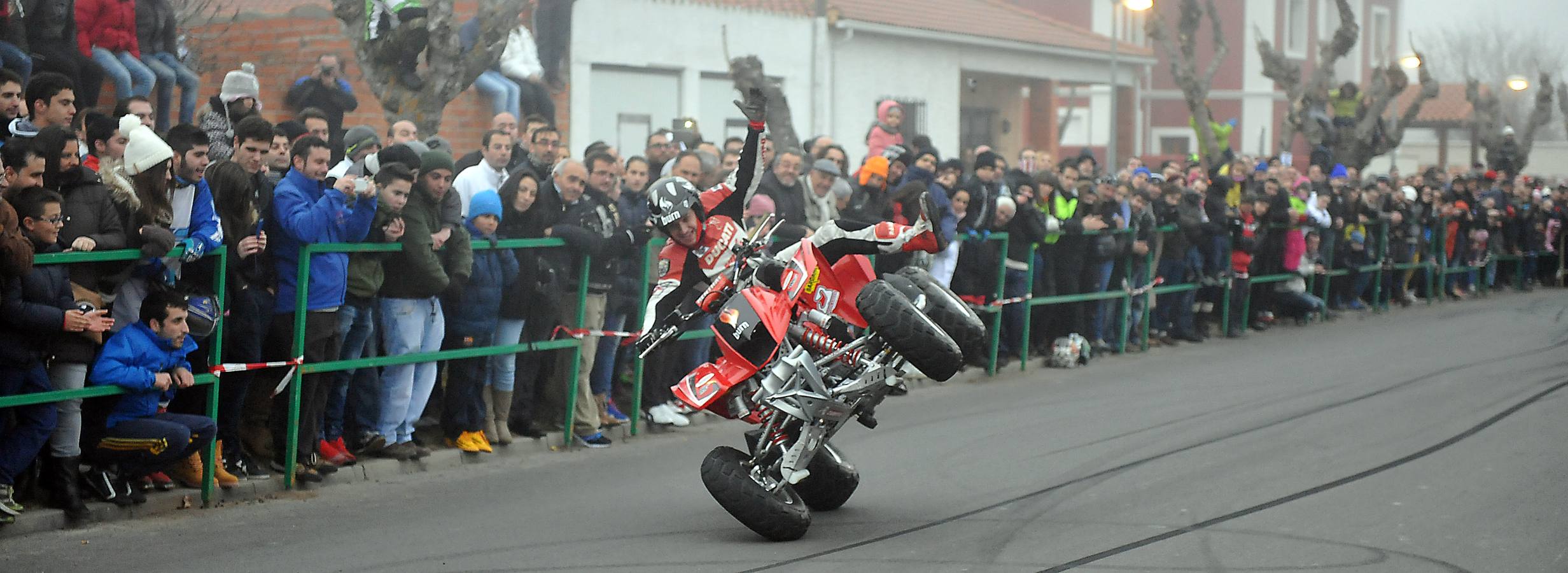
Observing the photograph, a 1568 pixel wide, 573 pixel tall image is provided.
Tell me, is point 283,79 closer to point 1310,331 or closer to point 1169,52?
point 1310,331

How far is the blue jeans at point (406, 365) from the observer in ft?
30.0

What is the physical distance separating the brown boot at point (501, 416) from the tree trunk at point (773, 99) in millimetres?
7338

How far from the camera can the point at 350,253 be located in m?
8.82

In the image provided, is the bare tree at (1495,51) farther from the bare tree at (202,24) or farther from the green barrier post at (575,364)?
the green barrier post at (575,364)

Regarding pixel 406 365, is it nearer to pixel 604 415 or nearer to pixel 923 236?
pixel 604 415

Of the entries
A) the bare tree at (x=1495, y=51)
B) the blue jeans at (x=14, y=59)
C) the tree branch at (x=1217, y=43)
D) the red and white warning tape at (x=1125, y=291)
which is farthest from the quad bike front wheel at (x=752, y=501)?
the bare tree at (x=1495, y=51)

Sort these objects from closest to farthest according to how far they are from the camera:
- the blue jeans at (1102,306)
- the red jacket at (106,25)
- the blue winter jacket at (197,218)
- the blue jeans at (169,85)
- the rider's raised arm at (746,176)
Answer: the rider's raised arm at (746,176), the blue winter jacket at (197,218), the red jacket at (106,25), the blue jeans at (169,85), the blue jeans at (1102,306)

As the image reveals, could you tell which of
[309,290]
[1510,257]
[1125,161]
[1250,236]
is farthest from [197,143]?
[1125,161]

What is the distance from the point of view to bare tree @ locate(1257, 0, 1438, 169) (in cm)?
2611

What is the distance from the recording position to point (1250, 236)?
17344 mm

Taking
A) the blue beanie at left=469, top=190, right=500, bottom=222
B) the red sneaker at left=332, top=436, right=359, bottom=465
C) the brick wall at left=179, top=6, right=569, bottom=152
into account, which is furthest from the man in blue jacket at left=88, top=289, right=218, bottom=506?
the brick wall at left=179, top=6, right=569, bottom=152

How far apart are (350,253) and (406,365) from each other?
2.63ft

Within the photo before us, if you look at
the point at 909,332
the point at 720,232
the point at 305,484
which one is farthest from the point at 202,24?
the point at 909,332

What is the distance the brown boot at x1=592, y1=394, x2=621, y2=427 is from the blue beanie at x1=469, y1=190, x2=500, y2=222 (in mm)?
1640
